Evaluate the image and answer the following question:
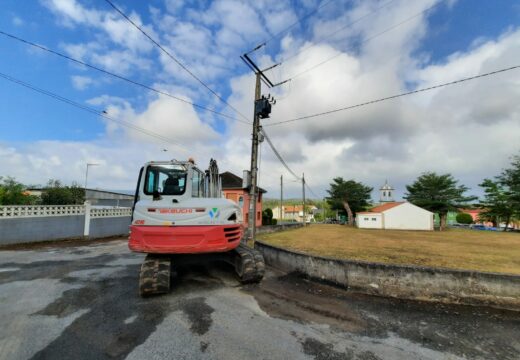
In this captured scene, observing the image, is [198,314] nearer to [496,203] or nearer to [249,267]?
[249,267]

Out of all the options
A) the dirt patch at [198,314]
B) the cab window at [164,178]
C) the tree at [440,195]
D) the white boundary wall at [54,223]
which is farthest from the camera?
the tree at [440,195]

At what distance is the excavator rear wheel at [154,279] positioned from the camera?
5.23m

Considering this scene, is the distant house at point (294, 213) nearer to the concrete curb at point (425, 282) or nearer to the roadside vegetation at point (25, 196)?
the roadside vegetation at point (25, 196)

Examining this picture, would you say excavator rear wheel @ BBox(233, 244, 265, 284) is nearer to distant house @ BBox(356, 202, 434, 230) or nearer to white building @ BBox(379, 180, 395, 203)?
distant house @ BBox(356, 202, 434, 230)

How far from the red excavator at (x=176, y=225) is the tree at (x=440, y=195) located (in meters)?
46.0

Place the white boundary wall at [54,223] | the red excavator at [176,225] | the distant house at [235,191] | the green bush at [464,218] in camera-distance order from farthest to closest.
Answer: the green bush at [464,218] → the distant house at [235,191] → the white boundary wall at [54,223] → the red excavator at [176,225]

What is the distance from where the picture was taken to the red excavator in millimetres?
5371

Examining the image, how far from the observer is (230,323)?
14.1 feet

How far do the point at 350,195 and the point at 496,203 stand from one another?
22.4 m

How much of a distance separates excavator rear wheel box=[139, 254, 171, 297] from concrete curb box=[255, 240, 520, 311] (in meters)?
4.02

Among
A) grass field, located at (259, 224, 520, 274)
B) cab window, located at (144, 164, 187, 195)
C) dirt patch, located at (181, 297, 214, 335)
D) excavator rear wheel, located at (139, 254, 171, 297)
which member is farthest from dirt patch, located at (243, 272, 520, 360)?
cab window, located at (144, 164, 187, 195)

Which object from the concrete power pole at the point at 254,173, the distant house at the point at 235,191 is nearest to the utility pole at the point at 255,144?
the concrete power pole at the point at 254,173

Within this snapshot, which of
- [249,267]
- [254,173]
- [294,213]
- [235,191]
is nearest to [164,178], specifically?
[249,267]

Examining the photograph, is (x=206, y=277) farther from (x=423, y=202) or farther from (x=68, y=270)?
(x=423, y=202)
